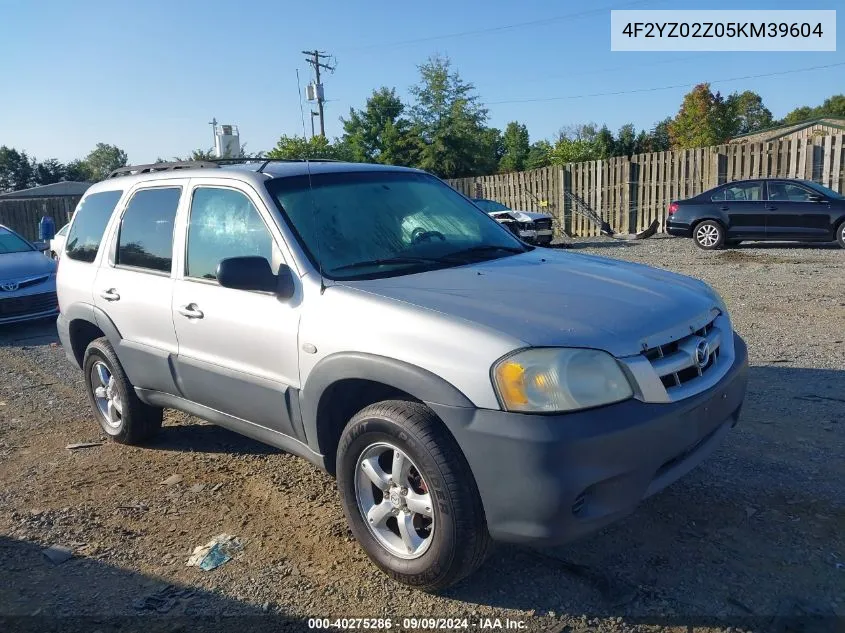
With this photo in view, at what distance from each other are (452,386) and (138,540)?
81.8 inches

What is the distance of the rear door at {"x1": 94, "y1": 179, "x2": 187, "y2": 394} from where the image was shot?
417 centimetres

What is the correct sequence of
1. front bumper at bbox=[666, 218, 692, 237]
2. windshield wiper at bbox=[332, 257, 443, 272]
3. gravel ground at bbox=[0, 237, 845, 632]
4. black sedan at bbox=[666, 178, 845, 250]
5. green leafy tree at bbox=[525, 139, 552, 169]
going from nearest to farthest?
gravel ground at bbox=[0, 237, 845, 632] < windshield wiper at bbox=[332, 257, 443, 272] < black sedan at bbox=[666, 178, 845, 250] < front bumper at bbox=[666, 218, 692, 237] < green leafy tree at bbox=[525, 139, 552, 169]

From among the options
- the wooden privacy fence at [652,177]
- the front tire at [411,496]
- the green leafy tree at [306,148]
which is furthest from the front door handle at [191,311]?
the green leafy tree at [306,148]

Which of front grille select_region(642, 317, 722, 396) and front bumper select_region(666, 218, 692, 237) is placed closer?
front grille select_region(642, 317, 722, 396)

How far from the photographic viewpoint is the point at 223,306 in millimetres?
3664

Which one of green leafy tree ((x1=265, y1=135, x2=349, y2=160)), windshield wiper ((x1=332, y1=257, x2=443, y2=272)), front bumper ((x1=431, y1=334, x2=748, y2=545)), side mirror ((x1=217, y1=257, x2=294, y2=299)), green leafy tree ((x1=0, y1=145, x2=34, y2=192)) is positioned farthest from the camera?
green leafy tree ((x1=0, y1=145, x2=34, y2=192))

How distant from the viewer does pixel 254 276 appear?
128 inches

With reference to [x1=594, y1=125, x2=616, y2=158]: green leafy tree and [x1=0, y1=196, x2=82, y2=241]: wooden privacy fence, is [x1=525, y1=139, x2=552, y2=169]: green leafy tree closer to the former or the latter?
[x1=594, y1=125, x2=616, y2=158]: green leafy tree

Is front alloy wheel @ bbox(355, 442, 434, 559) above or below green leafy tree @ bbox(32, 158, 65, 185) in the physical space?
below

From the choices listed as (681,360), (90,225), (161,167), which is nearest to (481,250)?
(681,360)

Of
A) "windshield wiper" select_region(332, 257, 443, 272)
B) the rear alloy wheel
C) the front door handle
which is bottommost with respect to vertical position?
the rear alloy wheel

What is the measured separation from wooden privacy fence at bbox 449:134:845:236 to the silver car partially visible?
16180 millimetres

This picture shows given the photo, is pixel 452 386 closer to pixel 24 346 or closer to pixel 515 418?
pixel 515 418

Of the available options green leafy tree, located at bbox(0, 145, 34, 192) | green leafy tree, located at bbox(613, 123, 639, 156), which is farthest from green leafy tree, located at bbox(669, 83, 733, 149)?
green leafy tree, located at bbox(0, 145, 34, 192)
